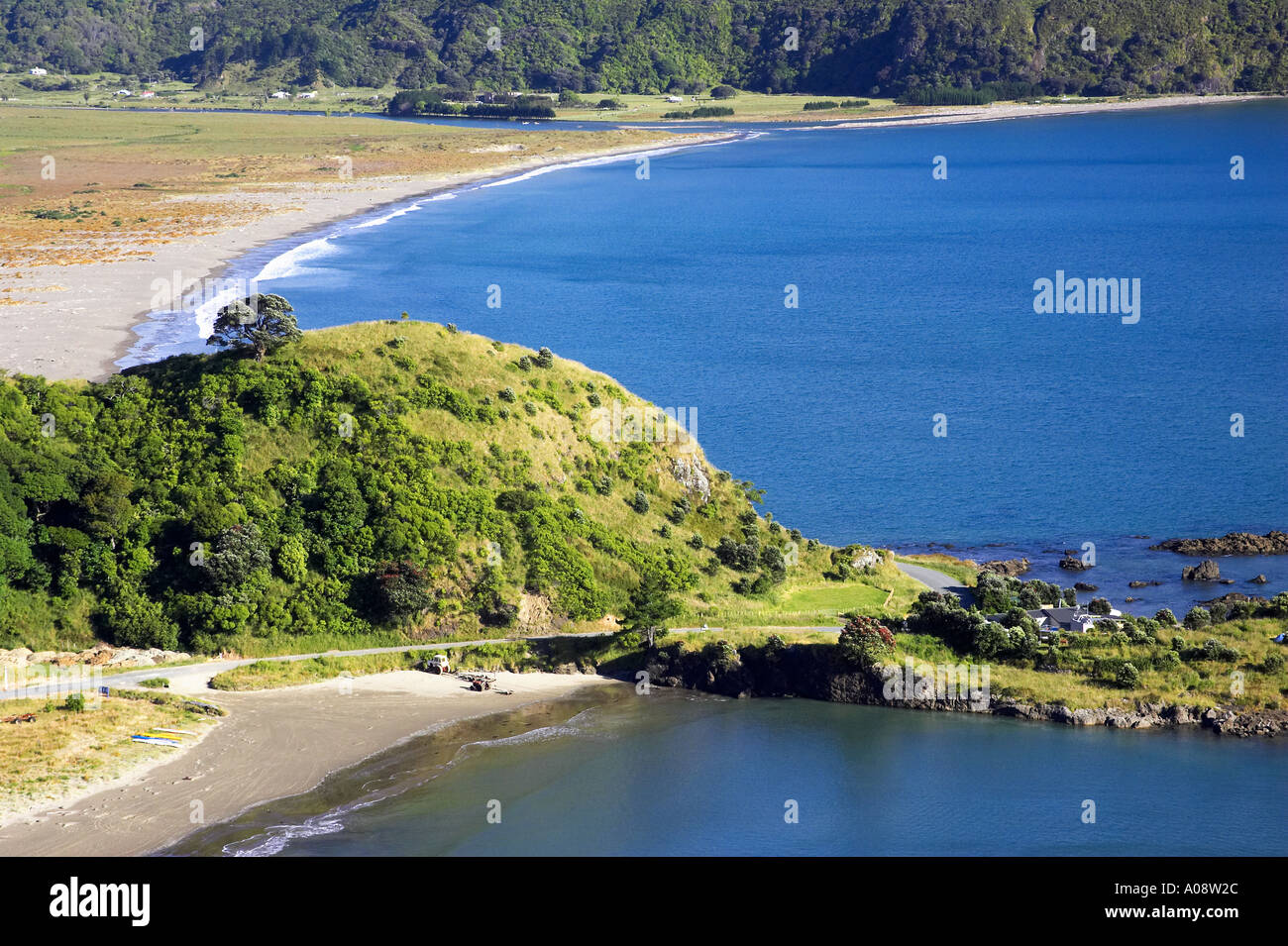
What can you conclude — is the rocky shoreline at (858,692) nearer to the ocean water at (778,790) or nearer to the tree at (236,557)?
the ocean water at (778,790)

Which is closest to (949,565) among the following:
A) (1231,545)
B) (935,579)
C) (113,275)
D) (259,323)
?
(935,579)

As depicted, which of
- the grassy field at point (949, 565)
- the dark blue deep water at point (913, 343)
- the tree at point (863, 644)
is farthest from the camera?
the dark blue deep water at point (913, 343)

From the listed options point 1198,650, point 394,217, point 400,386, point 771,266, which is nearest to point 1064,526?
point 1198,650

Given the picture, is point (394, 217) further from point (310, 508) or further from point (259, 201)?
point (310, 508)

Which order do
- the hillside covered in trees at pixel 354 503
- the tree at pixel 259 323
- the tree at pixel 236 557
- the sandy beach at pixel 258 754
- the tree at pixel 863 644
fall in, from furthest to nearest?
the tree at pixel 259 323, the hillside covered in trees at pixel 354 503, the tree at pixel 236 557, the tree at pixel 863 644, the sandy beach at pixel 258 754

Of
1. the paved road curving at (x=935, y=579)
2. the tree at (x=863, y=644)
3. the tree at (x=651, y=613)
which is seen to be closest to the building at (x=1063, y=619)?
the paved road curving at (x=935, y=579)
